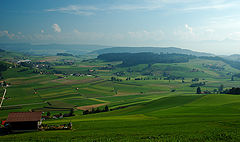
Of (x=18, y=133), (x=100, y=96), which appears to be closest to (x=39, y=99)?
(x=100, y=96)

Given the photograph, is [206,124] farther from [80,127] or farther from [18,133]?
[18,133]

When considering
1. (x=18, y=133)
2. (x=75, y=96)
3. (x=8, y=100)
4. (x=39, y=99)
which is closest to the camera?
(x=18, y=133)

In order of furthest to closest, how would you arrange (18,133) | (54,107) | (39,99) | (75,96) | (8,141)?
(75,96)
(39,99)
(54,107)
(18,133)
(8,141)

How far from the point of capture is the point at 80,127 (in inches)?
1634

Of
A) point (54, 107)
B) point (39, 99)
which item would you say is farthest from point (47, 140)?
point (39, 99)

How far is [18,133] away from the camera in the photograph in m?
37.6

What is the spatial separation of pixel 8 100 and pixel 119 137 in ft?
332

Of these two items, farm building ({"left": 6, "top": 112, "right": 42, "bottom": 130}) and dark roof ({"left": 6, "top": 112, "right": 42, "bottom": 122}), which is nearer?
farm building ({"left": 6, "top": 112, "right": 42, "bottom": 130})

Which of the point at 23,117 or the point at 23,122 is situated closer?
the point at 23,122

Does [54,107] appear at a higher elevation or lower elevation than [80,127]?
lower

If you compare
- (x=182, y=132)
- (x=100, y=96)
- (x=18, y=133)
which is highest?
(x=182, y=132)

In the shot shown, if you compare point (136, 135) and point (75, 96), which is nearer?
point (136, 135)

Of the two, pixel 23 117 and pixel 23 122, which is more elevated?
pixel 23 117

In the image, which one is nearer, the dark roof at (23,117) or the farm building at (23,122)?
the farm building at (23,122)
